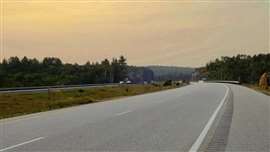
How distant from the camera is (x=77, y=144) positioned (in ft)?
43.6

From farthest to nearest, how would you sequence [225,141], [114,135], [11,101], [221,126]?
[11,101] → [221,126] → [114,135] → [225,141]

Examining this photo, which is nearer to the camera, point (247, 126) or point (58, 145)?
point (58, 145)

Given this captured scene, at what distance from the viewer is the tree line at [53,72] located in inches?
3826

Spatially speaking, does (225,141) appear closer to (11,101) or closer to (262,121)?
(262,121)

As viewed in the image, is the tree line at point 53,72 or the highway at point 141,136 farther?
the tree line at point 53,72

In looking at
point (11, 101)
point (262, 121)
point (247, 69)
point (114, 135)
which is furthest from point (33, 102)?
point (247, 69)

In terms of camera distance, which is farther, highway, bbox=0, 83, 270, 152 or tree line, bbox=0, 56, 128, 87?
tree line, bbox=0, 56, 128, 87

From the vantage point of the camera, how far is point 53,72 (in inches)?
5226

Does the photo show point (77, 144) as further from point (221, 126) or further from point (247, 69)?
point (247, 69)

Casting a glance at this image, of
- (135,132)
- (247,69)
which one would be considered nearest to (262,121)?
(135,132)

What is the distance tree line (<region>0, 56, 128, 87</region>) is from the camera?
97.2 m

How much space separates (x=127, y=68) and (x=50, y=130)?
547ft

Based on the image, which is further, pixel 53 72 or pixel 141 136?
pixel 53 72

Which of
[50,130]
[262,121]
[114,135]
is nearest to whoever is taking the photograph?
[114,135]
